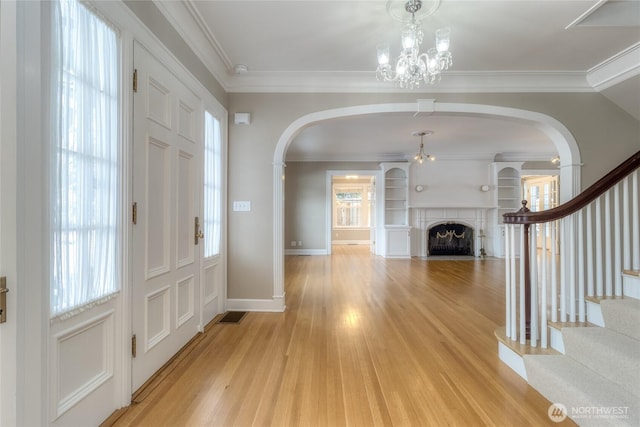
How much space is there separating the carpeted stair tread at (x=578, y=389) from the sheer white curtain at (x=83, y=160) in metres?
2.56

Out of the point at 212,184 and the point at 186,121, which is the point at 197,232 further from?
the point at 186,121

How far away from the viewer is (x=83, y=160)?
4.31ft

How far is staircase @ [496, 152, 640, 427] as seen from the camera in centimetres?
158

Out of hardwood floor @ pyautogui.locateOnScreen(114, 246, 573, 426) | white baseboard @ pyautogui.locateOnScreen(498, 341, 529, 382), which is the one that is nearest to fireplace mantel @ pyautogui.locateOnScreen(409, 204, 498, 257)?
hardwood floor @ pyautogui.locateOnScreen(114, 246, 573, 426)

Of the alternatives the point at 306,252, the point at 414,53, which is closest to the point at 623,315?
the point at 414,53

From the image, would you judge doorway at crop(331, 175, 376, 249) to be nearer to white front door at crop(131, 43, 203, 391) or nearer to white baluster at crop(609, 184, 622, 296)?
white front door at crop(131, 43, 203, 391)

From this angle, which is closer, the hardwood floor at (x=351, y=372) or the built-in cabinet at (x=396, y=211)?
the hardwood floor at (x=351, y=372)

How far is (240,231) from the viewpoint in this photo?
3.20 metres

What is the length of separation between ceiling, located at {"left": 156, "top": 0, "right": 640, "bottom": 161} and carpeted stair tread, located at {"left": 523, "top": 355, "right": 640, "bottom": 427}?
2.50 metres

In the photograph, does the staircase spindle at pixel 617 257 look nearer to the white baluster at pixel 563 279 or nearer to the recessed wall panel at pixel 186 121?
the white baluster at pixel 563 279

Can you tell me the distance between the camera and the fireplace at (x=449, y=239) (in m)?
7.52

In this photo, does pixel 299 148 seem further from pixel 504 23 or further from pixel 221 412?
pixel 221 412

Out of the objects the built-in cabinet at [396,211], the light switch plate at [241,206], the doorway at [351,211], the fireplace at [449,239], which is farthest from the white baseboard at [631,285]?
the doorway at [351,211]

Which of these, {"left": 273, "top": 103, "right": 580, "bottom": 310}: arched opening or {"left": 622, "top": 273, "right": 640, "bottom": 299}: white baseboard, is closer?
{"left": 622, "top": 273, "right": 640, "bottom": 299}: white baseboard
